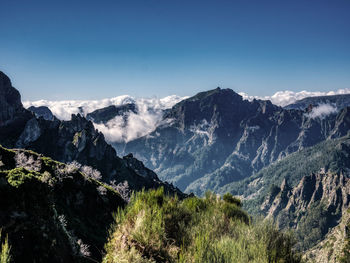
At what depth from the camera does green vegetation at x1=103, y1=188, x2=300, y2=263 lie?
4730 mm

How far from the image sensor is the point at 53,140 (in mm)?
185625

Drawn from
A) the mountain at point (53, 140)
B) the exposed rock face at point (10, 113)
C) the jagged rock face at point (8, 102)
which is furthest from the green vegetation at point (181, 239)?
the jagged rock face at point (8, 102)

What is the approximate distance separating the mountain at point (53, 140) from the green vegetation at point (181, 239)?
16203 cm

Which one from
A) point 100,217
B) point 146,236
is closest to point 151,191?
point 146,236

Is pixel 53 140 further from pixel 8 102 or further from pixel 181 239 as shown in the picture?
pixel 181 239

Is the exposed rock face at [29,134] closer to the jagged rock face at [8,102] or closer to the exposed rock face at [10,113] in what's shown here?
the exposed rock face at [10,113]

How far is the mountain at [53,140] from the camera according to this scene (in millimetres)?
169625

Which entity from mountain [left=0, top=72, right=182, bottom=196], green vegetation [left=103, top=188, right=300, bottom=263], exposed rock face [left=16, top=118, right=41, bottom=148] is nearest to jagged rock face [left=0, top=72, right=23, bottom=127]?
mountain [left=0, top=72, right=182, bottom=196]

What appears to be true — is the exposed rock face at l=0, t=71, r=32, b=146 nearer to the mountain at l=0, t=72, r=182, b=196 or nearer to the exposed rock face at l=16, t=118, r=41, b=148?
the mountain at l=0, t=72, r=182, b=196

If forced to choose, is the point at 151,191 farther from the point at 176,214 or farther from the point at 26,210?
the point at 26,210

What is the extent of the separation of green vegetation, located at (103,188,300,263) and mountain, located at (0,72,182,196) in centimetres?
16203

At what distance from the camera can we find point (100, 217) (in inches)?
2041

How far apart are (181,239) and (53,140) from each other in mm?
199994

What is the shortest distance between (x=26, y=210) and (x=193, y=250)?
538cm
